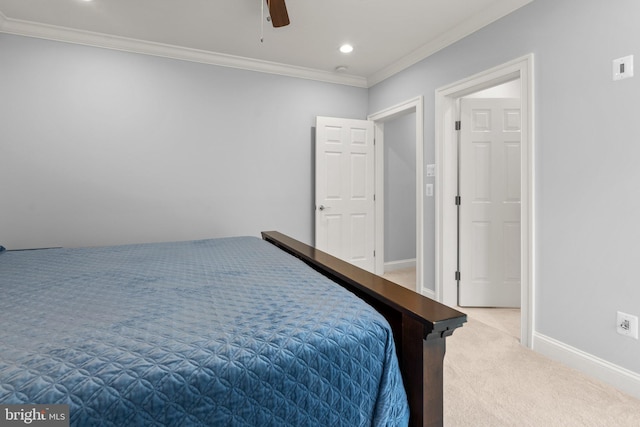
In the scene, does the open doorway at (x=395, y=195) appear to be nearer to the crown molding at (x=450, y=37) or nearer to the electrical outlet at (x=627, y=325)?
the crown molding at (x=450, y=37)

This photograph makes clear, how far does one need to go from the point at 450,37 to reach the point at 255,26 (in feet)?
5.59

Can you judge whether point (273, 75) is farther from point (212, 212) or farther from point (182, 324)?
point (182, 324)

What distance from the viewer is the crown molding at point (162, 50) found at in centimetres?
283

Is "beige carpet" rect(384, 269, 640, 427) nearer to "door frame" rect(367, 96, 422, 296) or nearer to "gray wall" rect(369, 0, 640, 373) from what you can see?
"gray wall" rect(369, 0, 640, 373)

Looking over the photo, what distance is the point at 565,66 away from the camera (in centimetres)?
211

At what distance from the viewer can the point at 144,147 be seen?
3.26 metres

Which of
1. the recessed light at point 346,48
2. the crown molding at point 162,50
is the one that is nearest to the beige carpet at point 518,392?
the recessed light at point 346,48

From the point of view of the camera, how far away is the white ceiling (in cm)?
257

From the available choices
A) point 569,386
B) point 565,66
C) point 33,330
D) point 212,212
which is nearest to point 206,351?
point 33,330

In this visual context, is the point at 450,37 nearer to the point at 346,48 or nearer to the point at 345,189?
the point at 346,48

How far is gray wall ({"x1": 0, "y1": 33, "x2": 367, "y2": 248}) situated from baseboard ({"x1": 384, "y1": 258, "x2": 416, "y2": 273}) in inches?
52.7

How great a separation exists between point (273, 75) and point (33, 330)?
3.38 metres

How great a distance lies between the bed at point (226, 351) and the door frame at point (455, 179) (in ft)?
5.15

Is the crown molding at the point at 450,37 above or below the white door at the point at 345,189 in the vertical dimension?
above
